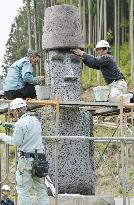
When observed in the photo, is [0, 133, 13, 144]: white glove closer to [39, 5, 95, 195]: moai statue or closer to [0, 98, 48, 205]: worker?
[0, 98, 48, 205]: worker

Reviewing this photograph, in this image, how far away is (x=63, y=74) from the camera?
37.5ft

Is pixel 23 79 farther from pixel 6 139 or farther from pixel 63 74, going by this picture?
pixel 6 139

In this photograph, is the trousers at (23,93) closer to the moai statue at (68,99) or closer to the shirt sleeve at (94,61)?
the moai statue at (68,99)

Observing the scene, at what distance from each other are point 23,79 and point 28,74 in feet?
0.57

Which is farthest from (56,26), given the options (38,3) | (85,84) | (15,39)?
(15,39)

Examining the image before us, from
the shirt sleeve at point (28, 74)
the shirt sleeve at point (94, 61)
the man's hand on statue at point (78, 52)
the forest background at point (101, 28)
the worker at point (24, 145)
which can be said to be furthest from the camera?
the forest background at point (101, 28)

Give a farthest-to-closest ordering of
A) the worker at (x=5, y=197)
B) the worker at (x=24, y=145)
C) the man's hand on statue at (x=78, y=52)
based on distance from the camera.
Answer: the worker at (x=5, y=197) → the man's hand on statue at (x=78, y=52) → the worker at (x=24, y=145)

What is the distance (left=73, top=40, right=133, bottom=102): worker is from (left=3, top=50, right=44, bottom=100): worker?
852 mm

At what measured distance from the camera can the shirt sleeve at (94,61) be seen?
11.0 meters

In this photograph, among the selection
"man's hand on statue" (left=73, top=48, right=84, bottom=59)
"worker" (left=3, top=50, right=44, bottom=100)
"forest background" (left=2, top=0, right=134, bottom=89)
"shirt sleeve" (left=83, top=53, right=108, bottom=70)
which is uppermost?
"forest background" (left=2, top=0, right=134, bottom=89)

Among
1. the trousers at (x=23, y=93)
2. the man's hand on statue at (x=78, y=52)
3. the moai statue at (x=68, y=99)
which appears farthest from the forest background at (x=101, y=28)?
the trousers at (x=23, y=93)

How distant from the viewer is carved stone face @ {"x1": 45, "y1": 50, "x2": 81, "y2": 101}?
450 inches

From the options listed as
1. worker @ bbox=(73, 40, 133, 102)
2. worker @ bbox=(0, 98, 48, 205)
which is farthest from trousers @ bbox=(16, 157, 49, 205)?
worker @ bbox=(73, 40, 133, 102)

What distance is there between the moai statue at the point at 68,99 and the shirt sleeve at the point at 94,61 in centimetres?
47
